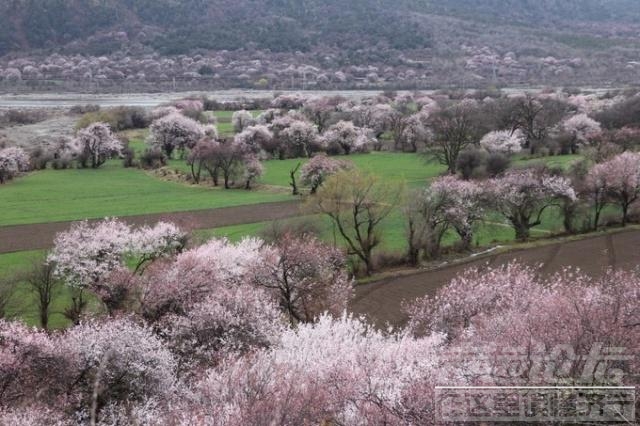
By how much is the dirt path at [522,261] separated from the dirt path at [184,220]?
14.0 meters

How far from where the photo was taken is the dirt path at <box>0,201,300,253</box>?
42188 millimetres

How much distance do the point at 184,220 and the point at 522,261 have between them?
2300 centimetres

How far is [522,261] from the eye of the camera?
37.3 metres

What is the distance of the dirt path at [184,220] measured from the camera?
42.2 meters

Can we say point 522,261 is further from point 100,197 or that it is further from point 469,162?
point 100,197

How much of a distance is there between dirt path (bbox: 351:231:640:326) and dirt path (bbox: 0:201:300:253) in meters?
14.0

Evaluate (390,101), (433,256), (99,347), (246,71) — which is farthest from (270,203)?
(246,71)

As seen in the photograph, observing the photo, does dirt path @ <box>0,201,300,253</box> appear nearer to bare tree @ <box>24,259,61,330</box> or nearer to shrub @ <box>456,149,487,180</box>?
bare tree @ <box>24,259,61,330</box>

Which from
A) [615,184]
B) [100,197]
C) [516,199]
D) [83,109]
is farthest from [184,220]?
[83,109]

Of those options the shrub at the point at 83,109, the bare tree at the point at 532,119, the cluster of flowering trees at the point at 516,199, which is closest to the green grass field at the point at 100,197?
the cluster of flowering trees at the point at 516,199

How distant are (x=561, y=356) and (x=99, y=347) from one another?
1382 centimetres

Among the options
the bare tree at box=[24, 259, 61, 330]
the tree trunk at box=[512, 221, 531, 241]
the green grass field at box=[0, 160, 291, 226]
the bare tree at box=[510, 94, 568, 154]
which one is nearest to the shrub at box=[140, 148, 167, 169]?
the green grass field at box=[0, 160, 291, 226]

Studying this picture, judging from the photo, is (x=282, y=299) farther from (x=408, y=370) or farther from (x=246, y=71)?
(x=246, y=71)

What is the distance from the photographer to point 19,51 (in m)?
199
